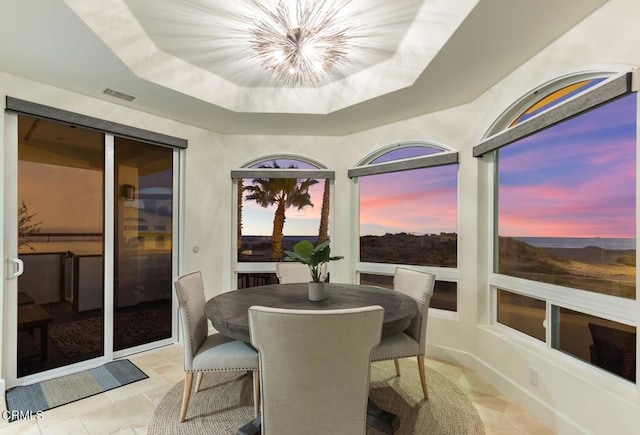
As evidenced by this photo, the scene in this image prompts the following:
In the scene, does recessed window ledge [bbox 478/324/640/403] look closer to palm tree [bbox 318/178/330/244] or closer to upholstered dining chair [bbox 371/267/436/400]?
upholstered dining chair [bbox 371/267/436/400]

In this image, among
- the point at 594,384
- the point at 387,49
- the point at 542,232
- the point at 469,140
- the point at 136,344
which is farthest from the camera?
the point at 136,344

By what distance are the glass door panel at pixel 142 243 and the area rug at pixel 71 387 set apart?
36 centimetres

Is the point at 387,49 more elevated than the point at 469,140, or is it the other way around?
the point at 387,49

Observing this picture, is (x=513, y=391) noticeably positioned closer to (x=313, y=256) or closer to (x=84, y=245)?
(x=313, y=256)

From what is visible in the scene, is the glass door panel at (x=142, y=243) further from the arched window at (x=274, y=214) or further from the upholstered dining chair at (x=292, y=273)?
the upholstered dining chair at (x=292, y=273)

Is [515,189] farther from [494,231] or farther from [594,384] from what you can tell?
[594,384]

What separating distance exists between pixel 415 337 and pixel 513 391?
33.8 inches

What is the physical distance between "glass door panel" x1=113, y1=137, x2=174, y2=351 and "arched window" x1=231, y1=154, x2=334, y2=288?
0.85 m

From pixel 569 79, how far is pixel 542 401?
7.03ft

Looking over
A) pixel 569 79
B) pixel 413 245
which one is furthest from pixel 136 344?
pixel 569 79

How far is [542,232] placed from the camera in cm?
246

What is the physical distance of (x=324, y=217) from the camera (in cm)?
421

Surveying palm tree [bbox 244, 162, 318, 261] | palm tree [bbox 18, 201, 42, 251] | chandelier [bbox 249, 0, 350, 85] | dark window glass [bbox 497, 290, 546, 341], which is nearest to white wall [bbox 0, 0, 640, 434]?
dark window glass [bbox 497, 290, 546, 341]

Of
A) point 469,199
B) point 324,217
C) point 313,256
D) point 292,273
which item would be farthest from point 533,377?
point 324,217
